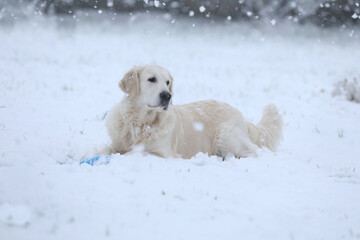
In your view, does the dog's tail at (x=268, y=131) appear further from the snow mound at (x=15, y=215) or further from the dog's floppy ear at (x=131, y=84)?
the snow mound at (x=15, y=215)

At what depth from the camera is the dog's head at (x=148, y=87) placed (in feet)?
13.7

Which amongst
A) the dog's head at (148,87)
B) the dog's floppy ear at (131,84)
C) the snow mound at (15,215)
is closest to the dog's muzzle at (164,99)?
the dog's head at (148,87)

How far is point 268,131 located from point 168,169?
7.97 feet

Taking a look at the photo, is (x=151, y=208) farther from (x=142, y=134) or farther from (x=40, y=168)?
(x=142, y=134)

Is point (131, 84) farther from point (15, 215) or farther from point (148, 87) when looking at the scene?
point (15, 215)

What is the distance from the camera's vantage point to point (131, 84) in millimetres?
4344

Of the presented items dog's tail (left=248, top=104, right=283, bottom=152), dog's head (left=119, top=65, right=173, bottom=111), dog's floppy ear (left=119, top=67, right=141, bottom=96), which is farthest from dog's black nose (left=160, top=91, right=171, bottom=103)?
dog's tail (left=248, top=104, right=283, bottom=152)

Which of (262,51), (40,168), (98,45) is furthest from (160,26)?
(40,168)

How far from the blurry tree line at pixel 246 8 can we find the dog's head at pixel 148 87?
15.4 m

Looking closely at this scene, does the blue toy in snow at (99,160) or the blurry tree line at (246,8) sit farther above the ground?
the blurry tree line at (246,8)

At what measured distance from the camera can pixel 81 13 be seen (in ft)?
60.7

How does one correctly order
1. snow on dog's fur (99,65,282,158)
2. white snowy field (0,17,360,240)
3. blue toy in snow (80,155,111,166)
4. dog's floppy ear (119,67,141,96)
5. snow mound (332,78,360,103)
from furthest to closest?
snow mound (332,78,360,103) → dog's floppy ear (119,67,141,96) → snow on dog's fur (99,65,282,158) → blue toy in snow (80,155,111,166) → white snowy field (0,17,360,240)

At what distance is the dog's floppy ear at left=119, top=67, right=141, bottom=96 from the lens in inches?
170

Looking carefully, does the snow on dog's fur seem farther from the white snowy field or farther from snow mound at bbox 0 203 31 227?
snow mound at bbox 0 203 31 227
